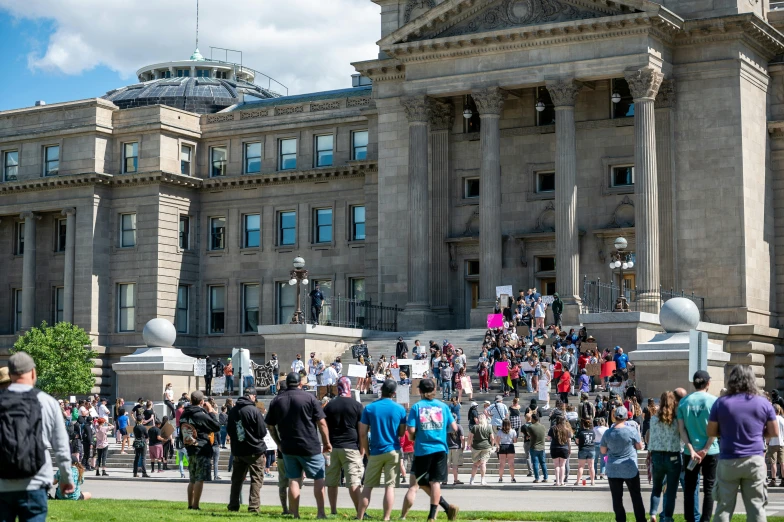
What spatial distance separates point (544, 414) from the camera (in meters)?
40.4

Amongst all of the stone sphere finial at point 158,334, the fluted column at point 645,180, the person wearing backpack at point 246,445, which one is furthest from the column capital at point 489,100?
the person wearing backpack at point 246,445

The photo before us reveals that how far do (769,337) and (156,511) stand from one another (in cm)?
3435

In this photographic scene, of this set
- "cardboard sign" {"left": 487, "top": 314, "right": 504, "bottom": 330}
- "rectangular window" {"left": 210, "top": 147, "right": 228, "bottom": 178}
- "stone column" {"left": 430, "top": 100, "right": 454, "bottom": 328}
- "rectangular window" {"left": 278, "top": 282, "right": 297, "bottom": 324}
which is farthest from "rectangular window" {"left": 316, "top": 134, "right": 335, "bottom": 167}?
"cardboard sign" {"left": 487, "top": 314, "right": 504, "bottom": 330}

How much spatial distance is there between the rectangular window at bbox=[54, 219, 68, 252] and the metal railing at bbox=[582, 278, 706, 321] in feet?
92.1

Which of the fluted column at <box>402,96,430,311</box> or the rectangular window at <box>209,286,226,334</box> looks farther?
the rectangular window at <box>209,286,226,334</box>

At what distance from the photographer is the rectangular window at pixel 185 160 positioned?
219 ft

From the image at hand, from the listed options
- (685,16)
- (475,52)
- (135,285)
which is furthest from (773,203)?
(135,285)

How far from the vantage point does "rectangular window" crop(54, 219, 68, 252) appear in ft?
224

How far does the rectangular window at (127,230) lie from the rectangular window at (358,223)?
1045 cm

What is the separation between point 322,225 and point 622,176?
657 inches

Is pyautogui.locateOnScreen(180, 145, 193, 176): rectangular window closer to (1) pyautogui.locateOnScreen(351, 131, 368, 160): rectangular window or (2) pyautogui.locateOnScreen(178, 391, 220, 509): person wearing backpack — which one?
(1) pyautogui.locateOnScreen(351, 131, 368, 160): rectangular window

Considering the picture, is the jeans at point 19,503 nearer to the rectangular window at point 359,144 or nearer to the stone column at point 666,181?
the stone column at point 666,181

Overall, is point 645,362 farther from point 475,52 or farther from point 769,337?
point 475,52

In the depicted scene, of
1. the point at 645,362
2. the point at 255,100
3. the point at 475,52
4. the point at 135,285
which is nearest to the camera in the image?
the point at 645,362
